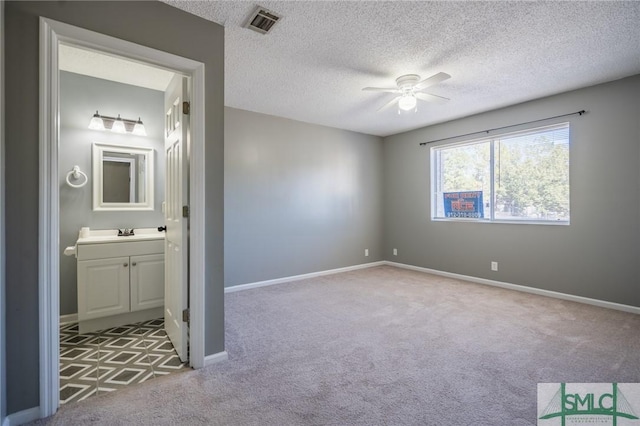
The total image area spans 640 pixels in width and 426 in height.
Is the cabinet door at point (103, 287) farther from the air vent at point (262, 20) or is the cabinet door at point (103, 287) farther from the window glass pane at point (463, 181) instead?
the window glass pane at point (463, 181)

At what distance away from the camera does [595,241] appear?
A: 353 cm

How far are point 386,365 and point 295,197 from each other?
3098mm

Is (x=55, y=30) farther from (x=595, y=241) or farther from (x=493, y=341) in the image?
(x=595, y=241)

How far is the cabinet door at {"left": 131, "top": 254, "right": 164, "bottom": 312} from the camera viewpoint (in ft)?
9.82

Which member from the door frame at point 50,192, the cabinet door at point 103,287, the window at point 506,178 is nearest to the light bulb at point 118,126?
the cabinet door at point 103,287

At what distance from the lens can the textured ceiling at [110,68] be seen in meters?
2.78

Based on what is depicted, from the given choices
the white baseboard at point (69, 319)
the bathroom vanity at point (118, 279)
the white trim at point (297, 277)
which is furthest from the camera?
the white trim at point (297, 277)

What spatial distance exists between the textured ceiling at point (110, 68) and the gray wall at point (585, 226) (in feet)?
13.9

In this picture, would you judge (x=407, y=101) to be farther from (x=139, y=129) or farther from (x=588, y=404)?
(x=139, y=129)

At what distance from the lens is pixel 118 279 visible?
2900mm

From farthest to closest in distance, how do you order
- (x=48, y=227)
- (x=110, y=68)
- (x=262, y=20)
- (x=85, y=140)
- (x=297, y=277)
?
(x=297, y=277), (x=85, y=140), (x=110, y=68), (x=262, y=20), (x=48, y=227)

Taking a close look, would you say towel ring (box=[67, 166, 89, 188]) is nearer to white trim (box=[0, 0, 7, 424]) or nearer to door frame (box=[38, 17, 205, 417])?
door frame (box=[38, 17, 205, 417])

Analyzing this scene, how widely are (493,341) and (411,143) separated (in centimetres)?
379

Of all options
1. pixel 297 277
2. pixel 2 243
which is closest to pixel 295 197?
pixel 297 277
